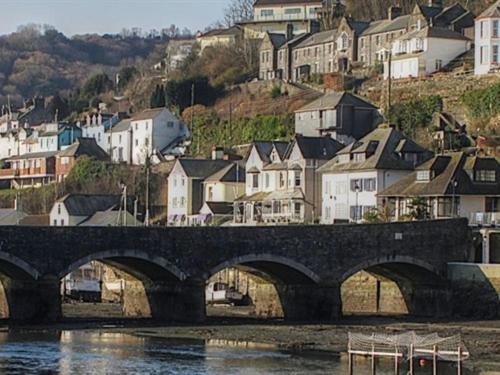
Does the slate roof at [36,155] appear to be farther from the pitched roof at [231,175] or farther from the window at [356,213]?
the window at [356,213]

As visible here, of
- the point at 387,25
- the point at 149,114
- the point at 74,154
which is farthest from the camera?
the point at 74,154

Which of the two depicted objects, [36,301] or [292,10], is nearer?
[36,301]

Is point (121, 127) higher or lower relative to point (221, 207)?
higher

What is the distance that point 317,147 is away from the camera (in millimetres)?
77000

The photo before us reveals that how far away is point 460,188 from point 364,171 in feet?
26.7

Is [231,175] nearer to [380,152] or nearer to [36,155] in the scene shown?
[380,152]

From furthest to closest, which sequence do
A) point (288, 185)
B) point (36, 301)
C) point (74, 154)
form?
point (74, 154) < point (288, 185) < point (36, 301)

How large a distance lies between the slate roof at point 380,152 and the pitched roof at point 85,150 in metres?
38.0

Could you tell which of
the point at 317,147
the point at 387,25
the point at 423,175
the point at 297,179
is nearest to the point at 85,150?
the point at 387,25

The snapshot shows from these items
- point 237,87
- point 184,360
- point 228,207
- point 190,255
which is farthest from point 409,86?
point 184,360

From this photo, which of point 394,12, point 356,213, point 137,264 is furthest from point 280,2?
point 137,264

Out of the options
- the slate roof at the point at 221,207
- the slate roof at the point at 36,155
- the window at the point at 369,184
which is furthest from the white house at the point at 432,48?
the slate roof at the point at 36,155

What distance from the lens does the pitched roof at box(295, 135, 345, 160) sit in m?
76.4

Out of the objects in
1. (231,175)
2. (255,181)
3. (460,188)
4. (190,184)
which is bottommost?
(460,188)
